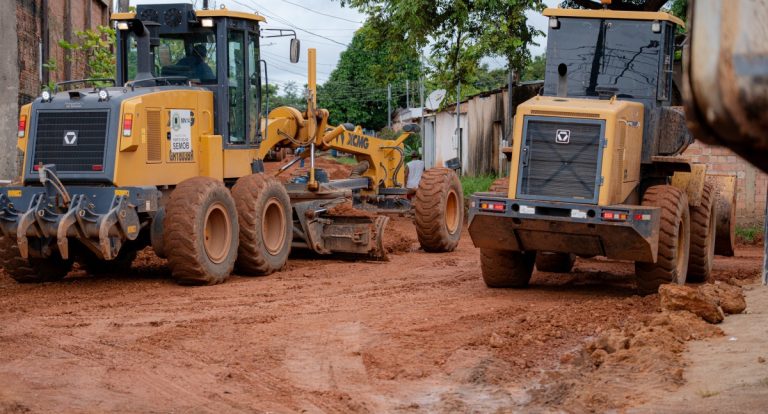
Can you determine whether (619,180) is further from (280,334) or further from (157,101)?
(157,101)

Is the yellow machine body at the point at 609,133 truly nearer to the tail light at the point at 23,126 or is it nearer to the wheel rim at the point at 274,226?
the wheel rim at the point at 274,226

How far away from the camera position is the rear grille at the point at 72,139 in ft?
39.8

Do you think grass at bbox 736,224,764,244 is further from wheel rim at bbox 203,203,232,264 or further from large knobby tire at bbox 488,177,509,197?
wheel rim at bbox 203,203,232,264

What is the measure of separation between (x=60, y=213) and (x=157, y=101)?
1.80 meters

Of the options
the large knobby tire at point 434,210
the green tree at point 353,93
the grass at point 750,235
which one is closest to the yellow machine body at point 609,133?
the large knobby tire at point 434,210

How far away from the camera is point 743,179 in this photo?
19.8m

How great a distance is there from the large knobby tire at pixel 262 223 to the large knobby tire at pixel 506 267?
2.96 m

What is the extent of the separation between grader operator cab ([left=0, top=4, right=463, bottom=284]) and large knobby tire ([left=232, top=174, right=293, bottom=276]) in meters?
0.02

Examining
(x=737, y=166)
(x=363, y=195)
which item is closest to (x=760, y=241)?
(x=737, y=166)

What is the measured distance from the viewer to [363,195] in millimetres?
18375

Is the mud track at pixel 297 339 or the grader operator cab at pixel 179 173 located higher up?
the grader operator cab at pixel 179 173

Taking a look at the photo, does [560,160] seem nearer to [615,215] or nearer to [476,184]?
[615,215]

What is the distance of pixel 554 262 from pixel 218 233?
14.9 feet

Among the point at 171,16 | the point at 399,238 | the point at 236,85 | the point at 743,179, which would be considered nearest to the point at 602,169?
the point at 236,85
